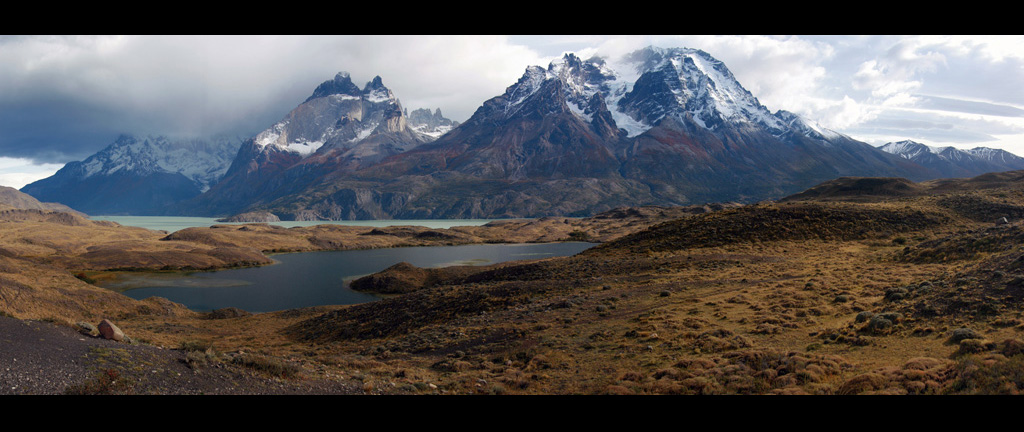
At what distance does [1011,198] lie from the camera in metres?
63.3

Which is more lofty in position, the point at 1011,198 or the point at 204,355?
the point at 1011,198

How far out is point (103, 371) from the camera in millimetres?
13711

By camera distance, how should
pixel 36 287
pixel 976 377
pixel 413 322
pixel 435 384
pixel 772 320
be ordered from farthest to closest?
pixel 36 287, pixel 413 322, pixel 772 320, pixel 435 384, pixel 976 377

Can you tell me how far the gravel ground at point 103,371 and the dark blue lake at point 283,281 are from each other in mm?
48722

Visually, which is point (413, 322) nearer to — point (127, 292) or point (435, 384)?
point (435, 384)

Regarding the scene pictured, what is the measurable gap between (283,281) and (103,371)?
261ft

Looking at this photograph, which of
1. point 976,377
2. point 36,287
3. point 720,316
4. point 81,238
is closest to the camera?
point 976,377

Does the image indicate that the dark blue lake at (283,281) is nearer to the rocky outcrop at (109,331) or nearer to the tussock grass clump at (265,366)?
the rocky outcrop at (109,331)

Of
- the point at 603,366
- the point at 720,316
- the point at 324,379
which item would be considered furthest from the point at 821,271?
the point at 324,379

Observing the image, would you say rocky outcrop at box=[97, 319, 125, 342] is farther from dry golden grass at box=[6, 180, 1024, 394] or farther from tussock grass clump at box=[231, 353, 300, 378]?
dry golden grass at box=[6, 180, 1024, 394]

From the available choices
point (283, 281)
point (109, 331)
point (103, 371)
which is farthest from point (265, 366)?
point (283, 281)

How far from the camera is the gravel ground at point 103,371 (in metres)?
12.9

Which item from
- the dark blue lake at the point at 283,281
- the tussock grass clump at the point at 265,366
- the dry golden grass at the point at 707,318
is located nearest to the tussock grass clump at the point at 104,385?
the tussock grass clump at the point at 265,366

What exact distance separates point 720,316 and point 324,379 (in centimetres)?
1970
